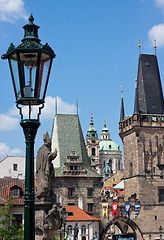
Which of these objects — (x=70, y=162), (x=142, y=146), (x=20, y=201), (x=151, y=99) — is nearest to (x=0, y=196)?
(x=20, y=201)

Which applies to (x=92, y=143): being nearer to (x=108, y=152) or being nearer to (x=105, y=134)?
(x=108, y=152)

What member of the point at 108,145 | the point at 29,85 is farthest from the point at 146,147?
the point at 108,145

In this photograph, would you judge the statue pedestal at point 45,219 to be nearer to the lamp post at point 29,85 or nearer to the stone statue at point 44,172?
the stone statue at point 44,172

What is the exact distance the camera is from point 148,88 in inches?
1964

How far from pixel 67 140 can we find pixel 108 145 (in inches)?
4518

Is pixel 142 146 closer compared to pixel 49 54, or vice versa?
pixel 49 54

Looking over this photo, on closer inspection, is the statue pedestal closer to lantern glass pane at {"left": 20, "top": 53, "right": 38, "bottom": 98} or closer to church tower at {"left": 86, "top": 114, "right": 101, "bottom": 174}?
lantern glass pane at {"left": 20, "top": 53, "right": 38, "bottom": 98}

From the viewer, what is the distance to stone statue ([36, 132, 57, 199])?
380 inches

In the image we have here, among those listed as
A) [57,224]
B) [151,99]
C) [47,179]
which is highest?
[151,99]

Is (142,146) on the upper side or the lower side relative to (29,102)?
upper

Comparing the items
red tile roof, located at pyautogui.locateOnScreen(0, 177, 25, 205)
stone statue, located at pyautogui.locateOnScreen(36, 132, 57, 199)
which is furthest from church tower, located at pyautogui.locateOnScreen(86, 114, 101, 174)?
stone statue, located at pyautogui.locateOnScreen(36, 132, 57, 199)

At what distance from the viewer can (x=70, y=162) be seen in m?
47.6

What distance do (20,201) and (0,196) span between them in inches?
67.1

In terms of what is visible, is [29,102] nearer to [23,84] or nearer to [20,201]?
[23,84]
